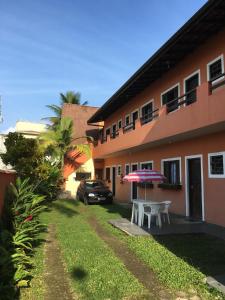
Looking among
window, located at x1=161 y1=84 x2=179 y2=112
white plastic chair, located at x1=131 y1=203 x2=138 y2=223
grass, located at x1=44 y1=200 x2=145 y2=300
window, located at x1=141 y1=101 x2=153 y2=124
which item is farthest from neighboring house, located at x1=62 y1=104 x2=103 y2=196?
grass, located at x1=44 y1=200 x2=145 y2=300

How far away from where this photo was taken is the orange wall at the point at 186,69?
11.1m

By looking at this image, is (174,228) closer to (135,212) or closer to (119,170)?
(135,212)

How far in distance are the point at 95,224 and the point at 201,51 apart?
25.4ft

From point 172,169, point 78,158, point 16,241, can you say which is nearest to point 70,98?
point 78,158

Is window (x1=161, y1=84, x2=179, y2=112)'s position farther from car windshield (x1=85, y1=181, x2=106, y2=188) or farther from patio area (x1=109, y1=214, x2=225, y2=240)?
car windshield (x1=85, y1=181, x2=106, y2=188)

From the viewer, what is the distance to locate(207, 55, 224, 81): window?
10.8 meters

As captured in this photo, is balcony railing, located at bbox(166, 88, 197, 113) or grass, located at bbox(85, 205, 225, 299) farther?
balcony railing, located at bbox(166, 88, 197, 113)

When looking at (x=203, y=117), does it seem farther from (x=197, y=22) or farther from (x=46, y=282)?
(x=46, y=282)

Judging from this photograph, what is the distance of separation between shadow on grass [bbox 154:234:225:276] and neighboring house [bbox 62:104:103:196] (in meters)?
17.2

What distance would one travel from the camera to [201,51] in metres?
12.0

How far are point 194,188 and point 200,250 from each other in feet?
17.9

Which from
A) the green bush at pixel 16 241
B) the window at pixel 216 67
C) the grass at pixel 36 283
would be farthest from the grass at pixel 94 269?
the window at pixel 216 67

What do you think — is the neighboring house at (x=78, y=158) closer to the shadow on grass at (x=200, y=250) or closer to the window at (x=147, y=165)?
the window at (x=147, y=165)

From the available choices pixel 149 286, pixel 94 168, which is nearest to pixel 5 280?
pixel 149 286
